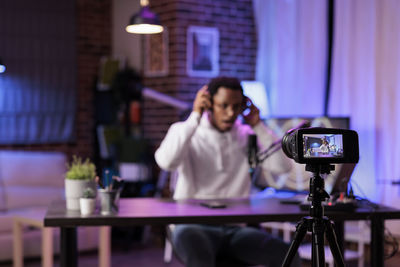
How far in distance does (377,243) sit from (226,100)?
100cm

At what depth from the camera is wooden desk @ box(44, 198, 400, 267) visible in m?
2.45

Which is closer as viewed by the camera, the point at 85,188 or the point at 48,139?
the point at 85,188

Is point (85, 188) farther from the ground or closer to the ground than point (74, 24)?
closer to the ground

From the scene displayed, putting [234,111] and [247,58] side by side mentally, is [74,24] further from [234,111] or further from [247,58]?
[234,111]

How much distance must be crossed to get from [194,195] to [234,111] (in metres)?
0.47

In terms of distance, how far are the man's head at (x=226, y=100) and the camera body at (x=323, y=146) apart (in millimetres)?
1071

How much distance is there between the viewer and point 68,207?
2656 millimetres

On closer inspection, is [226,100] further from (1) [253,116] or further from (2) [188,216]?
(2) [188,216]

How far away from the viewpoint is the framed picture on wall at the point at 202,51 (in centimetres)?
522

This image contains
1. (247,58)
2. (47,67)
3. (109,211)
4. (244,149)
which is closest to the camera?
(109,211)

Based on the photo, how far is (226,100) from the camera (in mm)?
3078

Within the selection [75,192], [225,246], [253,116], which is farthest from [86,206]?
[253,116]

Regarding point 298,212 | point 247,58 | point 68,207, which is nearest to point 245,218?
point 298,212

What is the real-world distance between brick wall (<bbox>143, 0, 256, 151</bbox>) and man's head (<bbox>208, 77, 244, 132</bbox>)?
2058 millimetres
